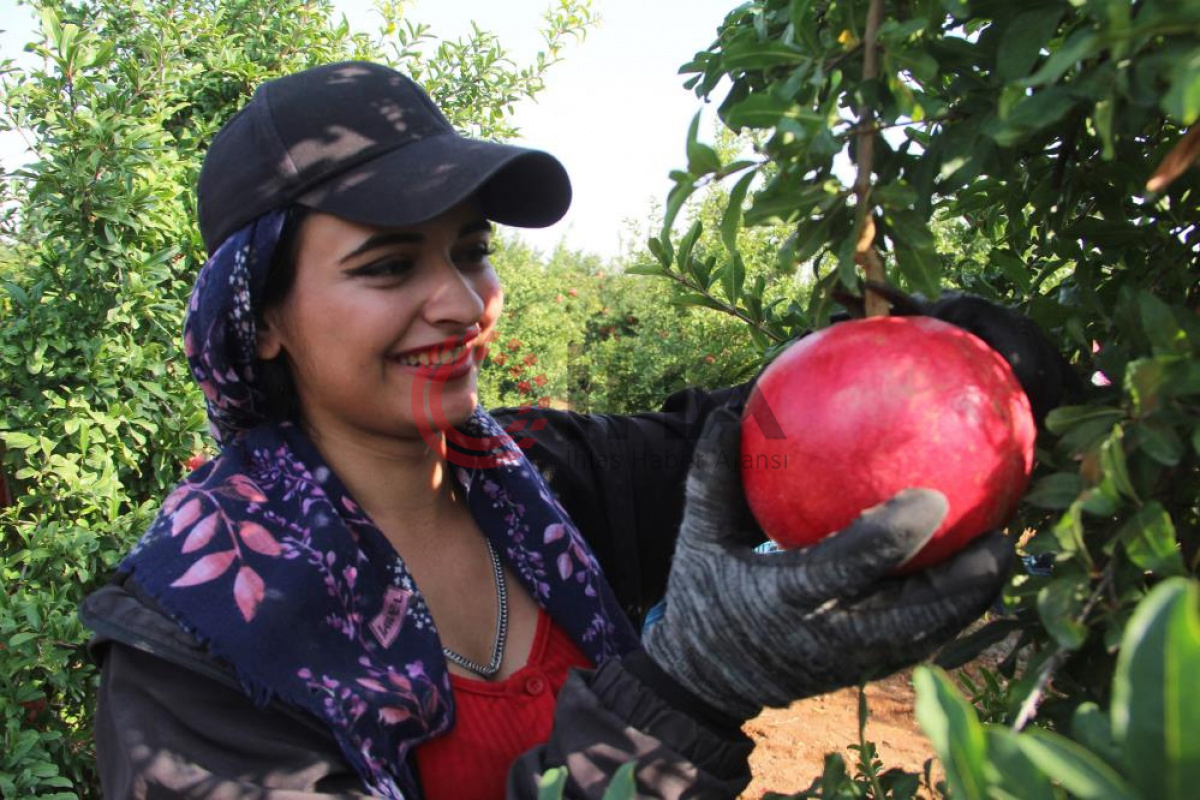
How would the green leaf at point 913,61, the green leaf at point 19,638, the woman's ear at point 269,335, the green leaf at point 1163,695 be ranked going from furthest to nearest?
the green leaf at point 19,638, the woman's ear at point 269,335, the green leaf at point 913,61, the green leaf at point 1163,695

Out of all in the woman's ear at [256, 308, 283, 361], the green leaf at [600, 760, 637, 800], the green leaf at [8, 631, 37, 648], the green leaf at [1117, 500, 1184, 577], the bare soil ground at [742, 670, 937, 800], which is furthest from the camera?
the bare soil ground at [742, 670, 937, 800]

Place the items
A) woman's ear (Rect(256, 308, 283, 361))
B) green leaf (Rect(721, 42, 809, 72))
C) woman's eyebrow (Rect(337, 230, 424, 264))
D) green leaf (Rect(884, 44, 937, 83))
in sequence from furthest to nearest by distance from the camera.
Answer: woman's ear (Rect(256, 308, 283, 361)) < woman's eyebrow (Rect(337, 230, 424, 264)) < green leaf (Rect(721, 42, 809, 72)) < green leaf (Rect(884, 44, 937, 83))

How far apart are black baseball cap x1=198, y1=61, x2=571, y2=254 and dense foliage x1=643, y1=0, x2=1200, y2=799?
39cm

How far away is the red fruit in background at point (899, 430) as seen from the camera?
33.2 inches

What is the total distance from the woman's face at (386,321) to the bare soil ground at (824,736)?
2.82m

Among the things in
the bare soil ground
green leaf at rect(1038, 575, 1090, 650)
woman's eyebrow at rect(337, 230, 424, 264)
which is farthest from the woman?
the bare soil ground

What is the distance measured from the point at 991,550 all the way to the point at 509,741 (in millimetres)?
786

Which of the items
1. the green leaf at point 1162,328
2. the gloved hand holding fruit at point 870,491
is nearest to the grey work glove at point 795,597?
the gloved hand holding fruit at point 870,491

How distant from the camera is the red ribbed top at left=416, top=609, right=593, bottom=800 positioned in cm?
134

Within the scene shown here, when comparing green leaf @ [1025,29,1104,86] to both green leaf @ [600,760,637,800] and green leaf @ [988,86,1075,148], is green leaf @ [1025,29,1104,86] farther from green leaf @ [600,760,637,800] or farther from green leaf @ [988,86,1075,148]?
green leaf @ [600,760,637,800]

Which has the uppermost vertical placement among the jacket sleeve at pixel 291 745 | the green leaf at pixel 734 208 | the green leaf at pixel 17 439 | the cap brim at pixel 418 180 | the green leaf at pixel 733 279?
the cap brim at pixel 418 180

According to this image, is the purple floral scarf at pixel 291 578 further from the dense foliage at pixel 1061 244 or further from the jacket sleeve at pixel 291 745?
the dense foliage at pixel 1061 244

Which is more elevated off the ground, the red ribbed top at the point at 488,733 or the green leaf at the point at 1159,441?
the green leaf at the point at 1159,441

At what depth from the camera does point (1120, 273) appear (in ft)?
3.56
